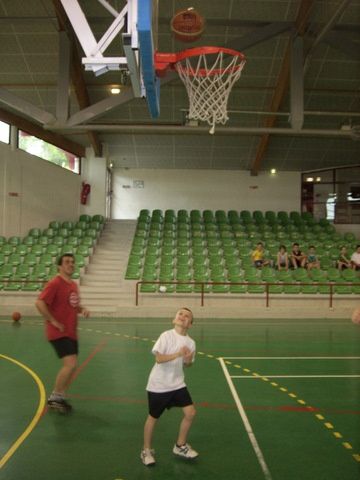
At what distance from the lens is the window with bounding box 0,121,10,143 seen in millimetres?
18047

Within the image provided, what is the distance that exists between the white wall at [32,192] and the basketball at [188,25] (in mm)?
11411

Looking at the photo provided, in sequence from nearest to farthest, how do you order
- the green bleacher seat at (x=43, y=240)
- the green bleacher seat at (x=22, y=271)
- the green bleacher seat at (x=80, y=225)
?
the green bleacher seat at (x=22, y=271) → the green bleacher seat at (x=43, y=240) → the green bleacher seat at (x=80, y=225)

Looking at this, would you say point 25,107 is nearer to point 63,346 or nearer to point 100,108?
point 100,108

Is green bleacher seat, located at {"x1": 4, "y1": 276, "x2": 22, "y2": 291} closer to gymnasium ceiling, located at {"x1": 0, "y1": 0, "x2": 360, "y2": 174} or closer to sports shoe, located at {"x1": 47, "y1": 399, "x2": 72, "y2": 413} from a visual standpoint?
gymnasium ceiling, located at {"x1": 0, "y1": 0, "x2": 360, "y2": 174}

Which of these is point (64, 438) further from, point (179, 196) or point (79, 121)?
point (179, 196)

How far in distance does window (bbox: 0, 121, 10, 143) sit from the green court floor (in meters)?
10.6

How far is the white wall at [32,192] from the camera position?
18453 millimetres

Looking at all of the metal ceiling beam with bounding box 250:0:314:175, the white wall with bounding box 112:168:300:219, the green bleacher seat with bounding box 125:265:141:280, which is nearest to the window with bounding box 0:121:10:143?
the green bleacher seat with bounding box 125:265:141:280

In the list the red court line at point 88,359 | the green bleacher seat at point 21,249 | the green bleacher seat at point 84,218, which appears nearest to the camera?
the red court line at point 88,359

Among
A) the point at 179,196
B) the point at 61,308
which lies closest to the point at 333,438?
the point at 61,308

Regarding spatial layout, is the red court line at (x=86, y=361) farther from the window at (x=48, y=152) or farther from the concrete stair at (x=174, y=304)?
the window at (x=48, y=152)

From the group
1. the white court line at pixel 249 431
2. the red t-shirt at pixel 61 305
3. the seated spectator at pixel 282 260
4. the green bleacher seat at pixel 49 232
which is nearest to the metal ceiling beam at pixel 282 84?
the seated spectator at pixel 282 260

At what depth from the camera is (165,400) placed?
417 centimetres

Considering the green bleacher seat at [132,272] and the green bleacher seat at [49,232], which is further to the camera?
the green bleacher seat at [49,232]
